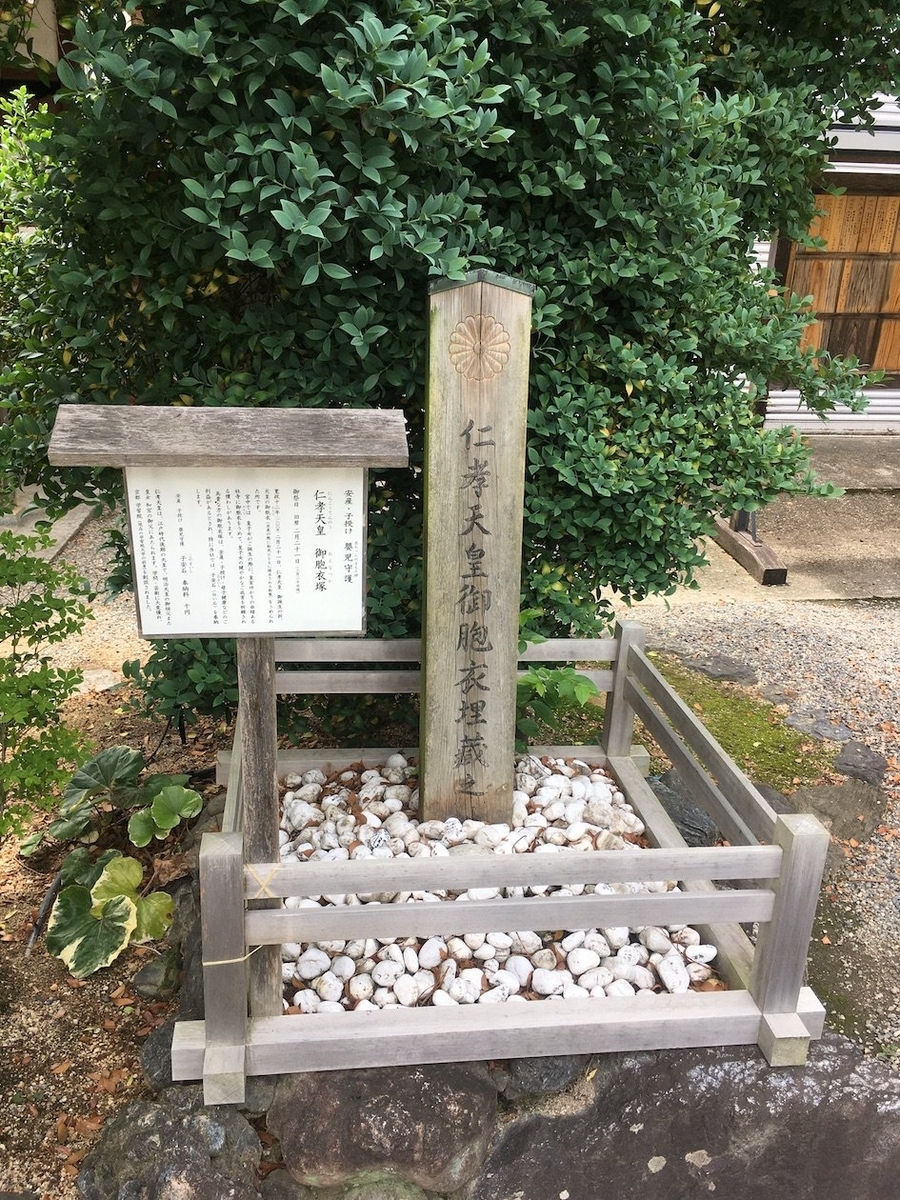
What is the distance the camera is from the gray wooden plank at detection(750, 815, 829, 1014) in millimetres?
2754

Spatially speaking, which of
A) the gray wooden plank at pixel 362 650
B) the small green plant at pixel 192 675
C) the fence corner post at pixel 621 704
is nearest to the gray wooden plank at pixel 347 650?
the gray wooden plank at pixel 362 650

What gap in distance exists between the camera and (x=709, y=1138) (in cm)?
275

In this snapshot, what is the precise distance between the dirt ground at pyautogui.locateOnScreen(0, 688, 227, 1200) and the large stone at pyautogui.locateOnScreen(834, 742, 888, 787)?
11.0 feet

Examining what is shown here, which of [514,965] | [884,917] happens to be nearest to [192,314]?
[514,965]

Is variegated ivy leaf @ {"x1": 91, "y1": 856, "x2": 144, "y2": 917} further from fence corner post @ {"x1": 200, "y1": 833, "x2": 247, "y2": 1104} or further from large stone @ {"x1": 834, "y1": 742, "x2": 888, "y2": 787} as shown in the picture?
large stone @ {"x1": 834, "y1": 742, "x2": 888, "y2": 787}

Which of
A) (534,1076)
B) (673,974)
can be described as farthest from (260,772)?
(673,974)

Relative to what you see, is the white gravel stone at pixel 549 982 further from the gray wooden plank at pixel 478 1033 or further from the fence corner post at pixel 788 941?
the fence corner post at pixel 788 941

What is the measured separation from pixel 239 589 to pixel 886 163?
8878mm

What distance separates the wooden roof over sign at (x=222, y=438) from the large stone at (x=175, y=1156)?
1750mm

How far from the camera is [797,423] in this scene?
31.9 feet

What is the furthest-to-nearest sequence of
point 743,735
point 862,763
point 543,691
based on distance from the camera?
1. point 743,735
2. point 862,763
3. point 543,691

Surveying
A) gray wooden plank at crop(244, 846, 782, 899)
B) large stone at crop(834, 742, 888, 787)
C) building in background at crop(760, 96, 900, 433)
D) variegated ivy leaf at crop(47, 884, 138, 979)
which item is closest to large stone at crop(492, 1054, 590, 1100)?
gray wooden plank at crop(244, 846, 782, 899)

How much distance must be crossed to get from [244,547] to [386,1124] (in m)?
1.59

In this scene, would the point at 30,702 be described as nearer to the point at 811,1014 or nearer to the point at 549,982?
the point at 549,982
